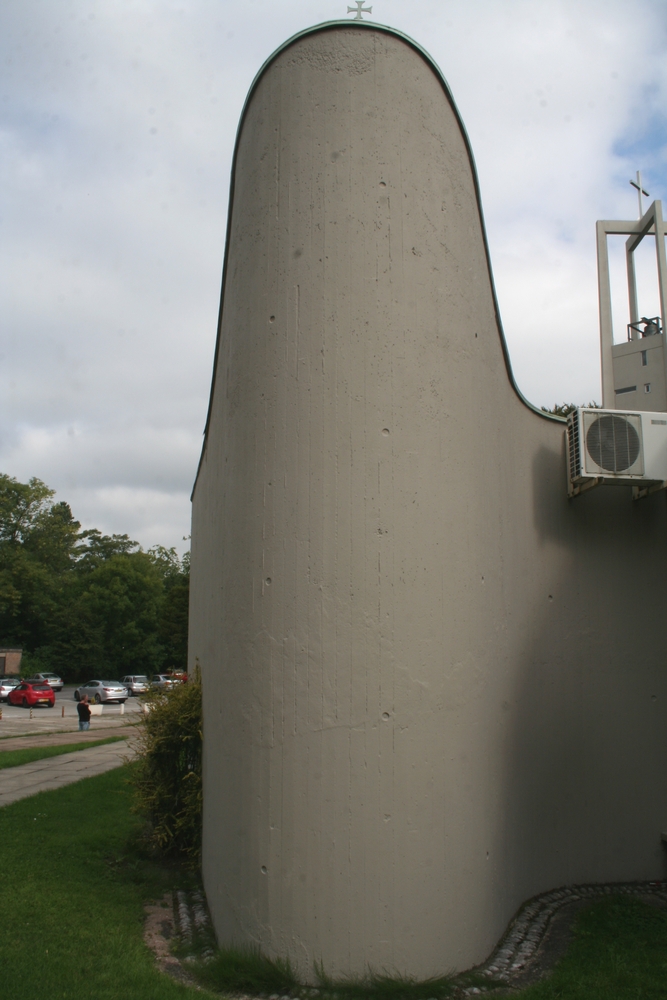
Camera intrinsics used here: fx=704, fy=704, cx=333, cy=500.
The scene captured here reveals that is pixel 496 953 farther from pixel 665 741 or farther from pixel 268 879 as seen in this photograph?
pixel 665 741

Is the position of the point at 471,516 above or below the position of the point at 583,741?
above

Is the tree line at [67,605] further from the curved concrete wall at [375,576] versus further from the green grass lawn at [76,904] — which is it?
the curved concrete wall at [375,576]

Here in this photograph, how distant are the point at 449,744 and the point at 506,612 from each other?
1482 millimetres

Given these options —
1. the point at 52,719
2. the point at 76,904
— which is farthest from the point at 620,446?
the point at 52,719

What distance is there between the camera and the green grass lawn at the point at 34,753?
14375 millimetres

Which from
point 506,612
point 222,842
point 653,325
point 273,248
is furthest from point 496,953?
point 653,325

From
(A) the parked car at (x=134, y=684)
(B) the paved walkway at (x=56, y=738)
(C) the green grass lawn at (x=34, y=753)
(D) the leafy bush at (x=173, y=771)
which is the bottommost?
(A) the parked car at (x=134, y=684)

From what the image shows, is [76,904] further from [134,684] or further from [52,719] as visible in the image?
[134,684]

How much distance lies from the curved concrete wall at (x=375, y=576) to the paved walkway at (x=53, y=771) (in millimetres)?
5890

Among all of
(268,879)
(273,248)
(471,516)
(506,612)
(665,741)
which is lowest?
(268,879)

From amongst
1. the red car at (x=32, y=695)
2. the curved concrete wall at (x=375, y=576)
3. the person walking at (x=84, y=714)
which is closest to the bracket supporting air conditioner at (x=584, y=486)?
the curved concrete wall at (x=375, y=576)

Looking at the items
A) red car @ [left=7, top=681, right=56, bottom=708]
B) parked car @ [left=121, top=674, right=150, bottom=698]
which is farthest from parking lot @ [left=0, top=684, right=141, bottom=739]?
parked car @ [left=121, top=674, right=150, bottom=698]

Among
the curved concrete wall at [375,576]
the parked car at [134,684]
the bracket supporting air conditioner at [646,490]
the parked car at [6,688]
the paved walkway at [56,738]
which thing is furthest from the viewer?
the parked car at [134,684]

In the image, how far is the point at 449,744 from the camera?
513 cm
